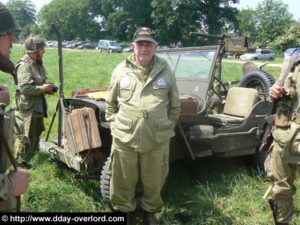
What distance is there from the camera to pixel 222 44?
16.3 ft

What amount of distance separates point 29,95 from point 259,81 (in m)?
3.33

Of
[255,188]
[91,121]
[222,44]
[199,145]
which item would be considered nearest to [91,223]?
[91,121]

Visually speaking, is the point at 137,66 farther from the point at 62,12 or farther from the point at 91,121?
the point at 62,12

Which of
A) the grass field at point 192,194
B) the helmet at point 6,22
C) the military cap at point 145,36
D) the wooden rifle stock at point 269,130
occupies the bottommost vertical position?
the grass field at point 192,194

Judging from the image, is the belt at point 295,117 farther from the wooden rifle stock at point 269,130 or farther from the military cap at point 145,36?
the military cap at point 145,36

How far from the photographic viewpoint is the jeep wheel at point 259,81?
17.5ft

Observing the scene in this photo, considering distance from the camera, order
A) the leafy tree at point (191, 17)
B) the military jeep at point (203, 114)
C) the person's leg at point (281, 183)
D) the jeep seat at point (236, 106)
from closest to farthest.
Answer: the person's leg at point (281, 183) → the military jeep at point (203, 114) → the jeep seat at point (236, 106) → the leafy tree at point (191, 17)

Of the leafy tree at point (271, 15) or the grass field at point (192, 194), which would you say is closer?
the grass field at point (192, 194)

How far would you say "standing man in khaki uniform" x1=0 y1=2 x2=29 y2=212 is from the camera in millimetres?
1896

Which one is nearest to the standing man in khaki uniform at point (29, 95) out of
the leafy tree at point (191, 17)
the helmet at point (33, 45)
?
the helmet at point (33, 45)

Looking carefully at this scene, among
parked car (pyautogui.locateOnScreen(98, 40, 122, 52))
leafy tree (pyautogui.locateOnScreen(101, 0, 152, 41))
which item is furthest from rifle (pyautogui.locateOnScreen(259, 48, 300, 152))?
leafy tree (pyautogui.locateOnScreen(101, 0, 152, 41))

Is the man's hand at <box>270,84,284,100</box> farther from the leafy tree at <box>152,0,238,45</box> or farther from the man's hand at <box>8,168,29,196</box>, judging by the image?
the leafy tree at <box>152,0,238,45</box>

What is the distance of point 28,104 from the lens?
4.54 meters

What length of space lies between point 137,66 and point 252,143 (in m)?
2.28
